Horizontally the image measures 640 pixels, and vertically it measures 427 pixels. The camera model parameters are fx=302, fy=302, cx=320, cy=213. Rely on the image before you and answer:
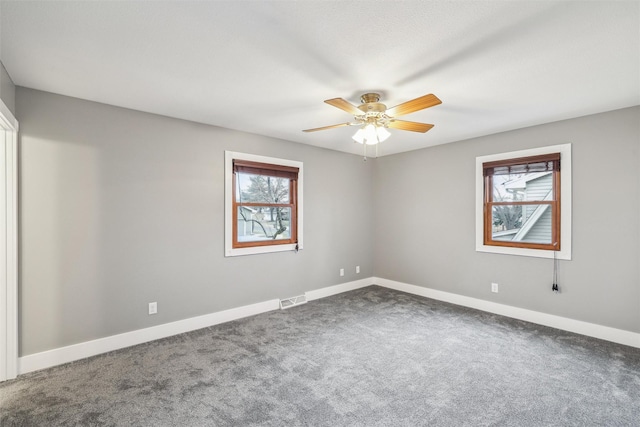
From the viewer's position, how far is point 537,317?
12.2ft

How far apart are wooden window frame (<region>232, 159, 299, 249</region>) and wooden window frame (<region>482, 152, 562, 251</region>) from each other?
270 centimetres

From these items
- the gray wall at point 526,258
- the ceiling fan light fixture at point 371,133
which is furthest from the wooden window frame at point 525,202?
the ceiling fan light fixture at point 371,133

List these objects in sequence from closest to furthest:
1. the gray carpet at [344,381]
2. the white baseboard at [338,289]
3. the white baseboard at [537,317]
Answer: the gray carpet at [344,381] < the white baseboard at [537,317] < the white baseboard at [338,289]

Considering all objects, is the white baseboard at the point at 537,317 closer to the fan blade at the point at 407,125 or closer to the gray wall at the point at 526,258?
the gray wall at the point at 526,258

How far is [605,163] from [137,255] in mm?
5074

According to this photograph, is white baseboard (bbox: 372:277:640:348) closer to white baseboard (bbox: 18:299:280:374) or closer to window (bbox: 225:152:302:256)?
window (bbox: 225:152:302:256)

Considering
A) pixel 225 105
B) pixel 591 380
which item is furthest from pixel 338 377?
pixel 225 105

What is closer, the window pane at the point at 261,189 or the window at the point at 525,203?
the window at the point at 525,203

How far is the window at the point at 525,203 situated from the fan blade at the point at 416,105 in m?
2.27

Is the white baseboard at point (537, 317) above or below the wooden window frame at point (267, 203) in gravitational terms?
below

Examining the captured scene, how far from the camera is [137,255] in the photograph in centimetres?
316

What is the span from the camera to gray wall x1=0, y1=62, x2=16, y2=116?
2.21m

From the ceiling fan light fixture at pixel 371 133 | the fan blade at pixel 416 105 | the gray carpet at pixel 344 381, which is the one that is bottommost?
the gray carpet at pixel 344 381

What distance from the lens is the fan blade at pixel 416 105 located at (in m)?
2.24
